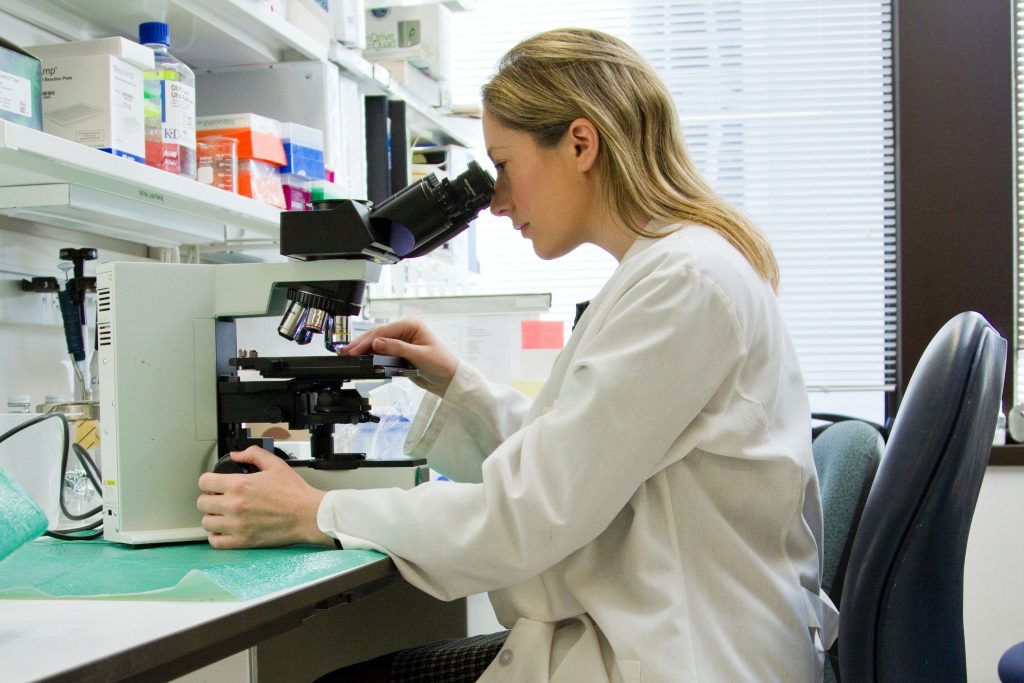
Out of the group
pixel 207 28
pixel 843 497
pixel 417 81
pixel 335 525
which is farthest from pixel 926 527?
pixel 417 81

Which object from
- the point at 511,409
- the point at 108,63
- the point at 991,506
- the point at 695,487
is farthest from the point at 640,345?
the point at 991,506

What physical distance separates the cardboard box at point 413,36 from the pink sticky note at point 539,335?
27.8 inches

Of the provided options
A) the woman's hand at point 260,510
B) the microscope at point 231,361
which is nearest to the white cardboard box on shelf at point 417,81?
the microscope at point 231,361

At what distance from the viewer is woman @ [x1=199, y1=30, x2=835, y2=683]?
931mm

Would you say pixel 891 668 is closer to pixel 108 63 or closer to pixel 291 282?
pixel 291 282

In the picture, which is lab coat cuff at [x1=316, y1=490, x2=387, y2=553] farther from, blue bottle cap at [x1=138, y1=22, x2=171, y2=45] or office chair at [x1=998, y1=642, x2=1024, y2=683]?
office chair at [x1=998, y1=642, x2=1024, y2=683]

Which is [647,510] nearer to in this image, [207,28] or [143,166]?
[143,166]

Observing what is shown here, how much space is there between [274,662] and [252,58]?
3.92ft

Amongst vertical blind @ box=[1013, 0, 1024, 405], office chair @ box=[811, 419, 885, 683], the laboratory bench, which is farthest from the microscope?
vertical blind @ box=[1013, 0, 1024, 405]

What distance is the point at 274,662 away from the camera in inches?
49.9

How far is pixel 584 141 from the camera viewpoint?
1.15 m

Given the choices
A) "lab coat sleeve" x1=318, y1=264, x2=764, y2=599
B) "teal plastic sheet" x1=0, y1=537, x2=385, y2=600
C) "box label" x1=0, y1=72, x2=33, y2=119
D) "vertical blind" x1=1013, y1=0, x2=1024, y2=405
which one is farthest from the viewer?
"vertical blind" x1=1013, y1=0, x2=1024, y2=405

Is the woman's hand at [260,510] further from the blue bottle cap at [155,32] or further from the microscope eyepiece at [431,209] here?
the blue bottle cap at [155,32]

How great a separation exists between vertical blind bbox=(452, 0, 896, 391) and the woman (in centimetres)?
184
